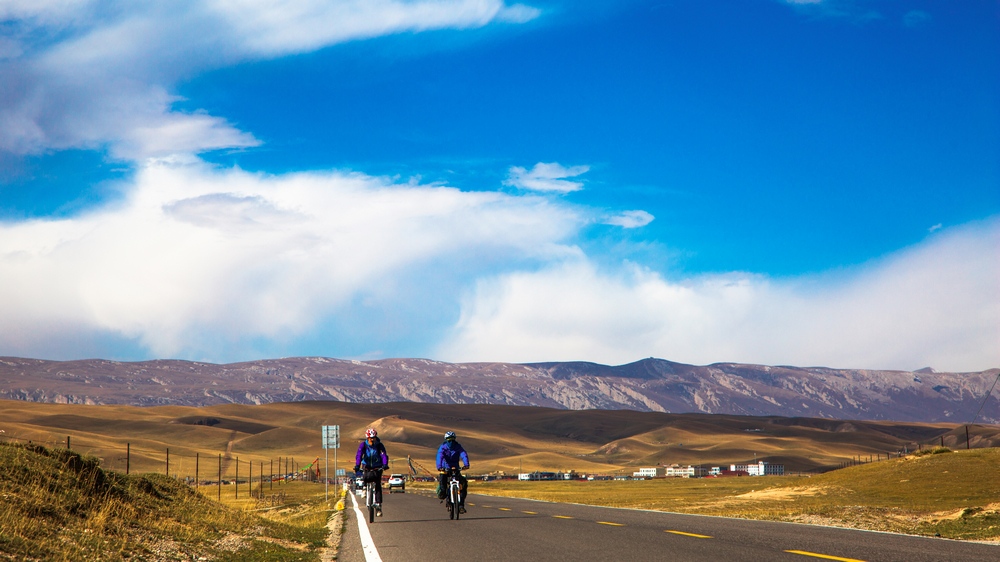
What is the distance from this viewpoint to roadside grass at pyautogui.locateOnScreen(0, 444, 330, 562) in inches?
488

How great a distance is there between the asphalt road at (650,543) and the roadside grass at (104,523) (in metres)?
2.05

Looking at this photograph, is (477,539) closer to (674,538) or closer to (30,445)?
(674,538)

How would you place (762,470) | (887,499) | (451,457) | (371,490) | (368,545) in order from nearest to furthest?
(368,545) → (451,457) → (371,490) → (887,499) → (762,470)

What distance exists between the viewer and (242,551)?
1569cm

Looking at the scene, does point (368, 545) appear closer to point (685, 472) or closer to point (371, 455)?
point (371, 455)

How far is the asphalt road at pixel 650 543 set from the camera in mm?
12469

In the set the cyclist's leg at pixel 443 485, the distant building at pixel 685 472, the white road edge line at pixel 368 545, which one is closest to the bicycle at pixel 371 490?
the white road edge line at pixel 368 545

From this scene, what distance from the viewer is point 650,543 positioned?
47.0 ft

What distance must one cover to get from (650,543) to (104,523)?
10.2m

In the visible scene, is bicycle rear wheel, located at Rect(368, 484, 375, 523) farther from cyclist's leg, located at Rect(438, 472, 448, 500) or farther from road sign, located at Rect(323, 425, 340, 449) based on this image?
road sign, located at Rect(323, 425, 340, 449)

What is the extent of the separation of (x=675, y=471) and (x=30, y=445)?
6036 inches

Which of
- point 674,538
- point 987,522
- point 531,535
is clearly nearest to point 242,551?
point 531,535

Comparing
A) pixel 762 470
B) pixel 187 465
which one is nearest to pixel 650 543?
pixel 762 470

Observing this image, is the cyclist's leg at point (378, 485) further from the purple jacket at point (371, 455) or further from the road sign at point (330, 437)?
the road sign at point (330, 437)
